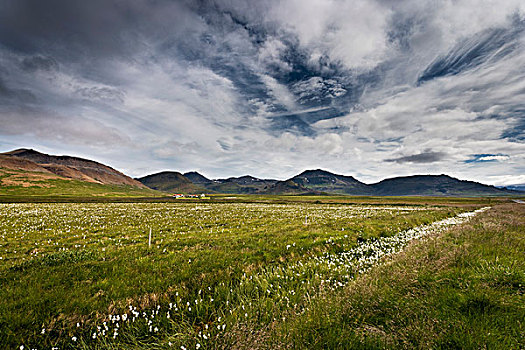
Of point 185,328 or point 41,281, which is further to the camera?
point 41,281

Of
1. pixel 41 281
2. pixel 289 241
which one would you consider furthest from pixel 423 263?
pixel 41 281

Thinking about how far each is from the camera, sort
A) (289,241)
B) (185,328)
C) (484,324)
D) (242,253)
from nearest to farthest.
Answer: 1. (484,324)
2. (185,328)
3. (242,253)
4. (289,241)

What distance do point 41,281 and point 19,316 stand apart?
7.73ft

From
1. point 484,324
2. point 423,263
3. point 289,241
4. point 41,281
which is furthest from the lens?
point 289,241

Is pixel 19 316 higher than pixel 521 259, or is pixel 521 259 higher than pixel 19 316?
pixel 521 259

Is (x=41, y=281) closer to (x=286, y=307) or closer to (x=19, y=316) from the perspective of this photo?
(x=19, y=316)

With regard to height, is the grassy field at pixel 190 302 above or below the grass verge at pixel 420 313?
below

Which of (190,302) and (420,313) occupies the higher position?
(420,313)

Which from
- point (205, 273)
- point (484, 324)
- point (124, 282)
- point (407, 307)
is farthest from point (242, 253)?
point (484, 324)

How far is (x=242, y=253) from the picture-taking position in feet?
33.1

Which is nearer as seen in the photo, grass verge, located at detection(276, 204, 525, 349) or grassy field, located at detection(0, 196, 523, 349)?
grass verge, located at detection(276, 204, 525, 349)

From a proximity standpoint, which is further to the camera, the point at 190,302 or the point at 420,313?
the point at 190,302

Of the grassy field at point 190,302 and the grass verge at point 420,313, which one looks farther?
the grassy field at point 190,302

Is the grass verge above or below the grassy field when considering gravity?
above
